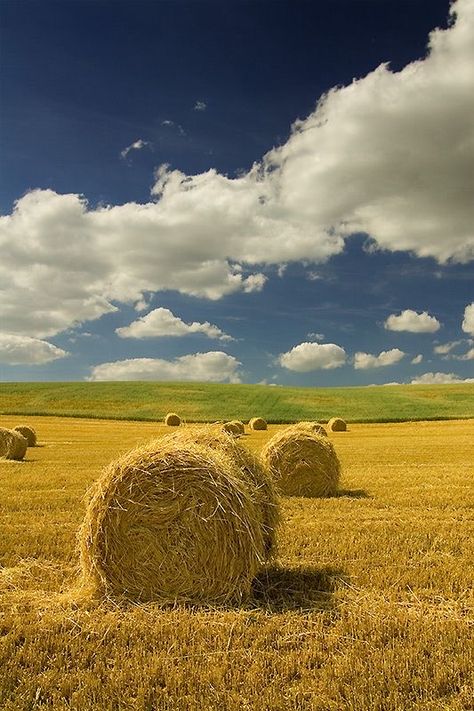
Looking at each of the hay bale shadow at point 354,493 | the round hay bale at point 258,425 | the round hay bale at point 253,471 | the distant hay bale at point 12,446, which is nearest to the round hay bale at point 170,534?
the round hay bale at point 253,471

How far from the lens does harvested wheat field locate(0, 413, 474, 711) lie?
4.80 m

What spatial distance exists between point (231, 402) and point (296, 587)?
196 ft

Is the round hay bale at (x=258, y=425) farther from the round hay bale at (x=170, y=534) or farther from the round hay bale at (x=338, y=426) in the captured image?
the round hay bale at (x=170, y=534)

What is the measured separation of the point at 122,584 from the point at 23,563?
6.43 ft

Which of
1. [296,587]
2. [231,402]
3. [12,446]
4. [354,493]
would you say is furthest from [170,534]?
[231,402]

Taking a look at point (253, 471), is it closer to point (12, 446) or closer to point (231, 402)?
point (12, 446)

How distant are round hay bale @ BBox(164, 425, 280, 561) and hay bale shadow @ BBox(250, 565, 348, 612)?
0.37 m

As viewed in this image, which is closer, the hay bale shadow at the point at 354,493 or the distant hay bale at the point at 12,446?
the hay bale shadow at the point at 354,493

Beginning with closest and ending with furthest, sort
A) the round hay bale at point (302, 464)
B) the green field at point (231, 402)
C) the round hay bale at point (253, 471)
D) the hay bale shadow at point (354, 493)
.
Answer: the round hay bale at point (253, 471), the hay bale shadow at point (354, 493), the round hay bale at point (302, 464), the green field at point (231, 402)

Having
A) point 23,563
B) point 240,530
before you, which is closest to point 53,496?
point 23,563

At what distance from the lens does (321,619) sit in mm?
6168

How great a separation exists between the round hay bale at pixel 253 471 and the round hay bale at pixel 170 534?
0.76 meters

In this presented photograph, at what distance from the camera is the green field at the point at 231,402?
188 ft

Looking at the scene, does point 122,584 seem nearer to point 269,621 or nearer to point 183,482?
point 183,482
